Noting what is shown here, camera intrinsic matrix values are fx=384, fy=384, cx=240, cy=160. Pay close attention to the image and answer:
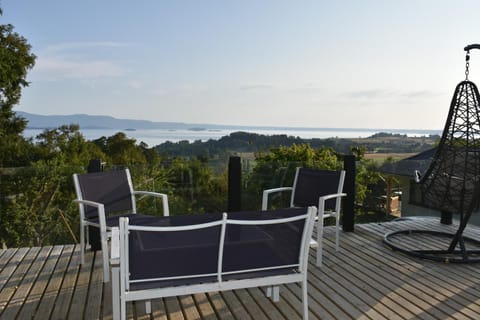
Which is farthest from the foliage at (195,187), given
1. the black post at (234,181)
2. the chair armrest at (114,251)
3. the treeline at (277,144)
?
the chair armrest at (114,251)

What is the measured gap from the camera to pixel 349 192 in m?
4.37

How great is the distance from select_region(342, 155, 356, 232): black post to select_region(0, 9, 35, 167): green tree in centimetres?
1229

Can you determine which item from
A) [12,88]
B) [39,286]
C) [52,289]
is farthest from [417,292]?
[12,88]

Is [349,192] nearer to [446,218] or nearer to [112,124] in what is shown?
[446,218]

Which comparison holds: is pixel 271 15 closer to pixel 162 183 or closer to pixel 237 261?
pixel 162 183

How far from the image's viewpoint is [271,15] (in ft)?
27.3

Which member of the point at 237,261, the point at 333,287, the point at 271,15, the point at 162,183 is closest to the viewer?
the point at 237,261

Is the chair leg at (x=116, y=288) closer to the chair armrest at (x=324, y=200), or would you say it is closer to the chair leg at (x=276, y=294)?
the chair leg at (x=276, y=294)

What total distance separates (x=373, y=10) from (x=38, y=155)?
45.1ft

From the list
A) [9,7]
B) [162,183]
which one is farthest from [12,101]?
[162,183]

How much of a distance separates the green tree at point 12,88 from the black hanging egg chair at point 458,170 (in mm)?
13232

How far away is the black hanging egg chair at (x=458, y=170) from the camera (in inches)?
134

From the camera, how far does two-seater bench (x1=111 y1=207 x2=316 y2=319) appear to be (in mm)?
1729

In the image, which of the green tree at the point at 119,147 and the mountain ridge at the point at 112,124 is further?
the mountain ridge at the point at 112,124
